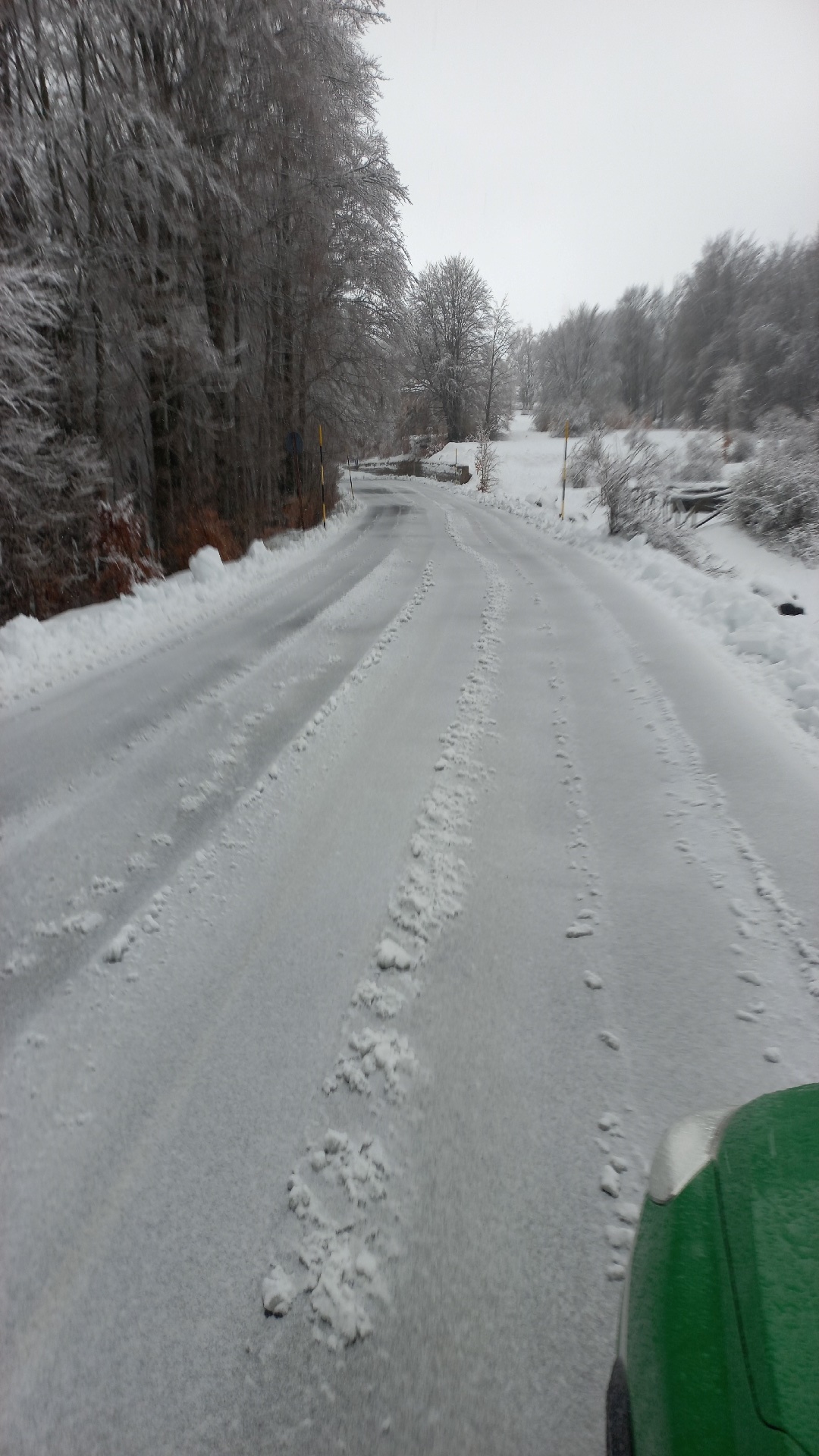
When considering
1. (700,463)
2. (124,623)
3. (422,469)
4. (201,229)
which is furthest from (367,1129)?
(422,469)

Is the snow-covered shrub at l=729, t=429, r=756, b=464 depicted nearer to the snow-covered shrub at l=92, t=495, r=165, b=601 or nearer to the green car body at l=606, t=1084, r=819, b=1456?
the snow-covered shrub at l=92, t=495, r=165, b=601

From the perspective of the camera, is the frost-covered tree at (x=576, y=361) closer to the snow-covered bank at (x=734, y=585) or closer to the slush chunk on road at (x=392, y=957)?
the snow-covered bank at (x=734, y=585)

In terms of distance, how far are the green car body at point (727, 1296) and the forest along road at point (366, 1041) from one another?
0.63m

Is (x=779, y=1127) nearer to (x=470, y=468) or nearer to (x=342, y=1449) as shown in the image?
(x=342, y=1449)

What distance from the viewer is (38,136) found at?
829 centimetres

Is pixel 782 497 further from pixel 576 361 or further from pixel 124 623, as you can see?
pixel 576 361

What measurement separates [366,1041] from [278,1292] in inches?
31.2

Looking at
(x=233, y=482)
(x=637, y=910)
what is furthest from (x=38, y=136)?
(x=637, y=910)

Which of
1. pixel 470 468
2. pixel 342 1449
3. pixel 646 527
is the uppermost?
pixel 470 468

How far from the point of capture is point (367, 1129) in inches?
81.4

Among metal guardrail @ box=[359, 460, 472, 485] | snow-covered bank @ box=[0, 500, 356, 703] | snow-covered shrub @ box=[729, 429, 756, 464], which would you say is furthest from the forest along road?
metal guardrail @ box=[359, 460, 472, 485]

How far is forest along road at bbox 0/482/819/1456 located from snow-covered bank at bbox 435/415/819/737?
1.08 m

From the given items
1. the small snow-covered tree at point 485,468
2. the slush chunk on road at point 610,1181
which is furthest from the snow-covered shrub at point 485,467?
the slush chunk on road at point 610,1181

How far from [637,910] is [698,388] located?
167ft
